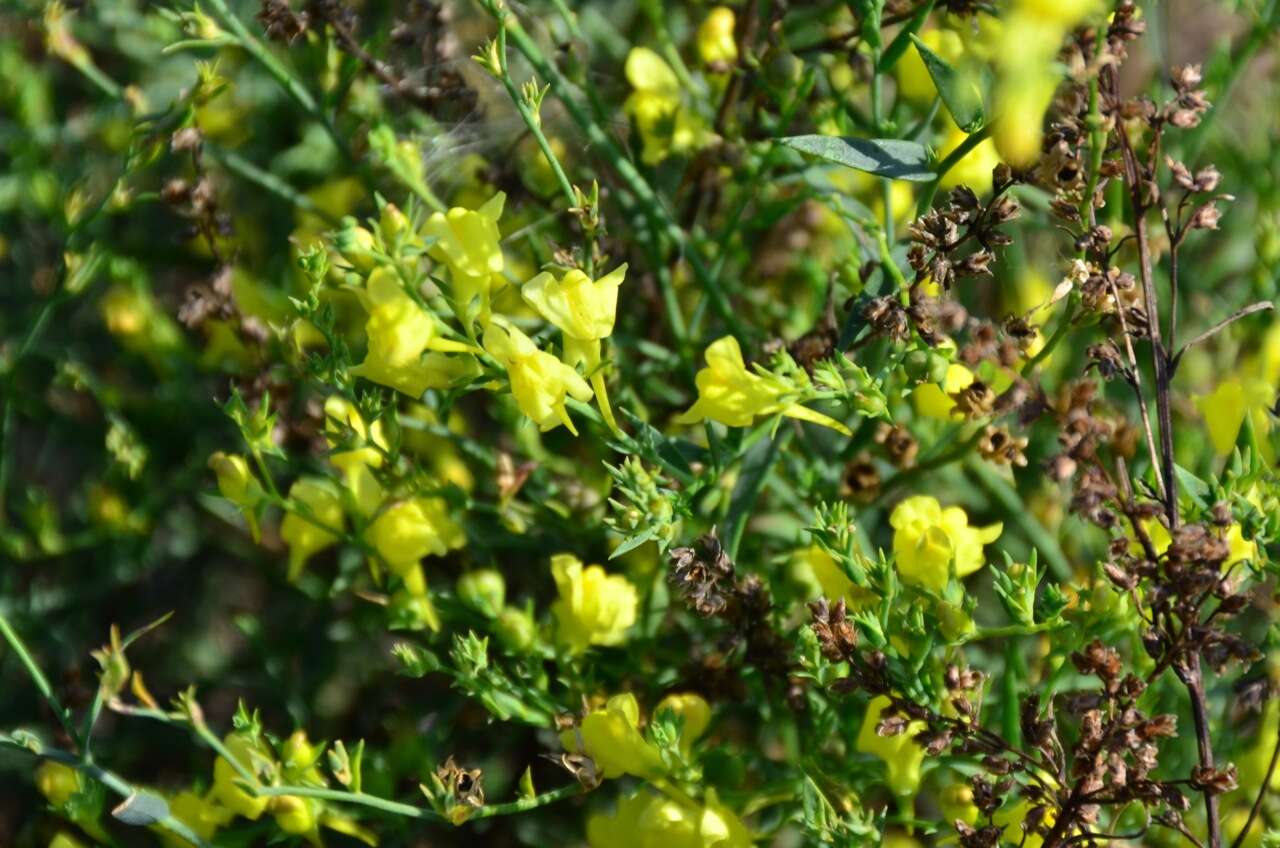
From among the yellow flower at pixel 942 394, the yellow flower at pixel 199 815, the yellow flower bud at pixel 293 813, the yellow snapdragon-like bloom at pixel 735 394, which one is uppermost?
the yellow snapdragon-like bloom at pixel 735 394

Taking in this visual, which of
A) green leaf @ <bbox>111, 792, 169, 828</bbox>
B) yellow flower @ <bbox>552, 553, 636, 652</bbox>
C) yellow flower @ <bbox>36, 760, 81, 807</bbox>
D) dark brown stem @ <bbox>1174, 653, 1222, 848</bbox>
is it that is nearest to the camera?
dark brown stem @ <bbox>1174, 653, 1222, 848</bbox>

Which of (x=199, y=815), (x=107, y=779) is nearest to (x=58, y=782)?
(x=199, y=815)

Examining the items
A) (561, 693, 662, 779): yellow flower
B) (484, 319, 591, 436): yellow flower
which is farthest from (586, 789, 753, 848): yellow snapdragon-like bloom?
(484, 319, 591, 436): yellow flower

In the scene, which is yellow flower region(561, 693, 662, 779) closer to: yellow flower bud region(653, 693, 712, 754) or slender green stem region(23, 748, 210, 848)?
yellow flower bud region(653, 693, 712, 754)

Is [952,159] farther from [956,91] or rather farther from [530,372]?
[530,372]

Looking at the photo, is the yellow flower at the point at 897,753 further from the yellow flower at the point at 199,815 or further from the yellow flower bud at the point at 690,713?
the yellow flower at the point at 199,815

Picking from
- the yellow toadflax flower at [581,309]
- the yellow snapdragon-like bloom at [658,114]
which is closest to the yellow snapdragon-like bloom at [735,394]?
the yellow toadflax flower at [581,309]
